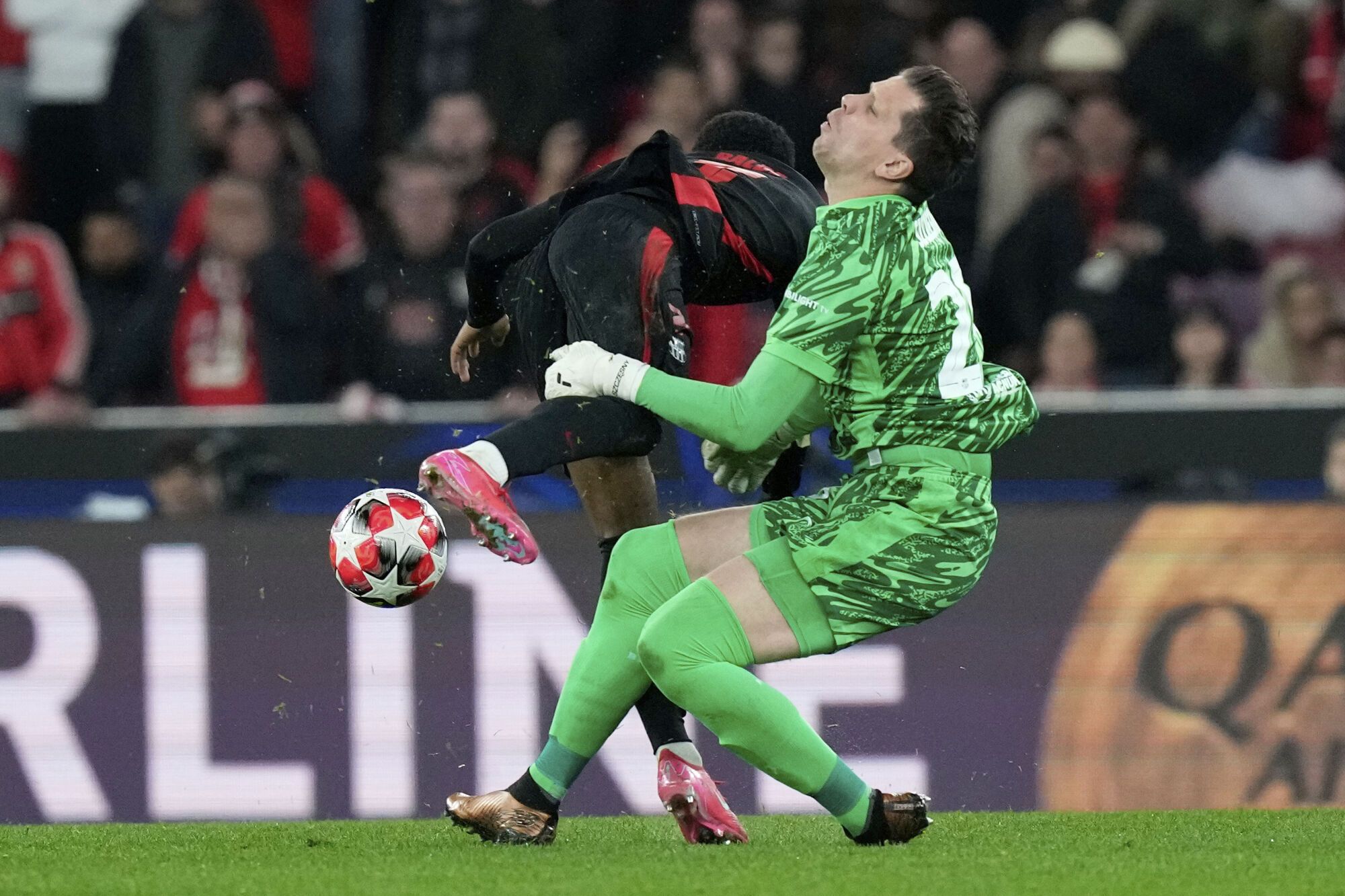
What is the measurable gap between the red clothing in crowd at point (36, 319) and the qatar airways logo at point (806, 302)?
466cm

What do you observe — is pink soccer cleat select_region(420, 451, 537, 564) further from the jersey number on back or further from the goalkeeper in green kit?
the jersey number on back

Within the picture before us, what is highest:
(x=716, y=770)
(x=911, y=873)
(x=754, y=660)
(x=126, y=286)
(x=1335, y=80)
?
(x=1335, y=80)

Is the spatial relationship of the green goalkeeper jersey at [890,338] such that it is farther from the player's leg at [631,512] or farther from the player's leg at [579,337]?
the player's leg at [631,512]

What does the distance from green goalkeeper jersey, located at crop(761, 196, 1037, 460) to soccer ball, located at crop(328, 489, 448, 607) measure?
0.87 metres

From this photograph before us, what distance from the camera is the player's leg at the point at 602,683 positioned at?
4.45 m

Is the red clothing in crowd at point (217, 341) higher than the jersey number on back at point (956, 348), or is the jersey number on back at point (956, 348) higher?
the jersey number on back at point (956, 348)

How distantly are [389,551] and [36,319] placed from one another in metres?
4.25

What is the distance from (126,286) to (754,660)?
480 centimetres

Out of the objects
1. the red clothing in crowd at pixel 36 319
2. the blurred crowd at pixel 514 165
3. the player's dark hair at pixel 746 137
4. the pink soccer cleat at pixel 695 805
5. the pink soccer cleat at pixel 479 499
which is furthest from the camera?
the red clothing in crowd at pixel 36 319

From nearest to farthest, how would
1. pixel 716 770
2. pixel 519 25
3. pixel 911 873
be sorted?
pixel 911 873 < pixel 716 770 < pixel 519 25

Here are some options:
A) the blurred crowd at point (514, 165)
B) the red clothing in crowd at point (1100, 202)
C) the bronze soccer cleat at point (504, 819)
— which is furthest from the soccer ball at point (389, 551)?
the red clothing in crowd at point (1100, 202)

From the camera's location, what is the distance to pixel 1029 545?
6273mm

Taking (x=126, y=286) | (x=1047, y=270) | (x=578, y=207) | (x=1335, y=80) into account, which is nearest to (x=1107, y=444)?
(x=1047, y=270)

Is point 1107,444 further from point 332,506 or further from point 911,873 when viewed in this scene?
point 911,873
